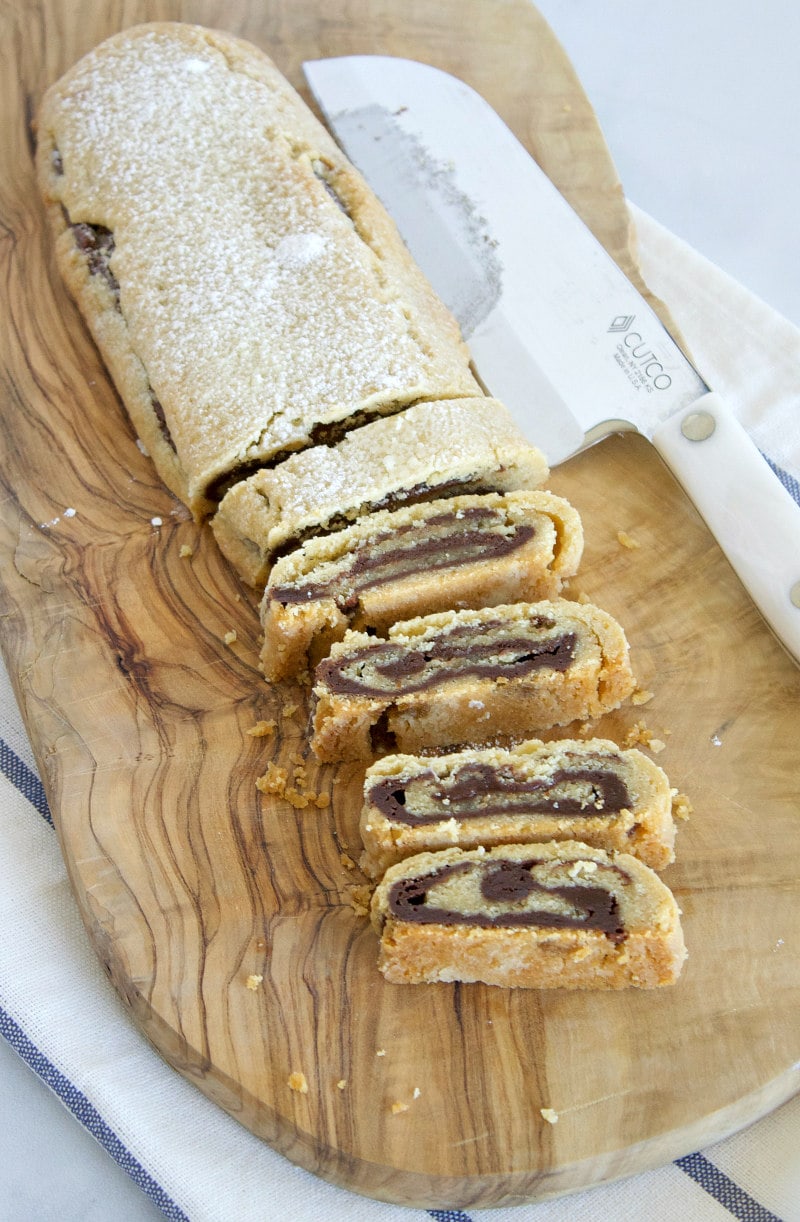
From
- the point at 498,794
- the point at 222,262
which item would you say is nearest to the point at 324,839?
the point at 498,794

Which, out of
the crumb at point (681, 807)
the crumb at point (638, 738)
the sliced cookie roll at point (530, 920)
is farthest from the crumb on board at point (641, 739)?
the sliced cookie roll at point (530, 920)

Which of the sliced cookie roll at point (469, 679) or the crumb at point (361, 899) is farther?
the sliced cookie roll at point (469, 679)

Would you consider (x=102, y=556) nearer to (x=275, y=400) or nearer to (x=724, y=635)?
(x=275, y=400)

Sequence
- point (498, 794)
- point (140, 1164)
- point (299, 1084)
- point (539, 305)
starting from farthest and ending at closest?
point (539, 305)
point (498, 794)
point (140, 1164)
point (299, 1084)

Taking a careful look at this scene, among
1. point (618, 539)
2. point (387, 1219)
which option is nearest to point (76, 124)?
point (618, 539)

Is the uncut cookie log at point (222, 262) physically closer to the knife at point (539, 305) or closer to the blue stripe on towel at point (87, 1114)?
the knife at point (539, 305)

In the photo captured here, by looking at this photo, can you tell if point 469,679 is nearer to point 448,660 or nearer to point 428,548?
point 448,660
